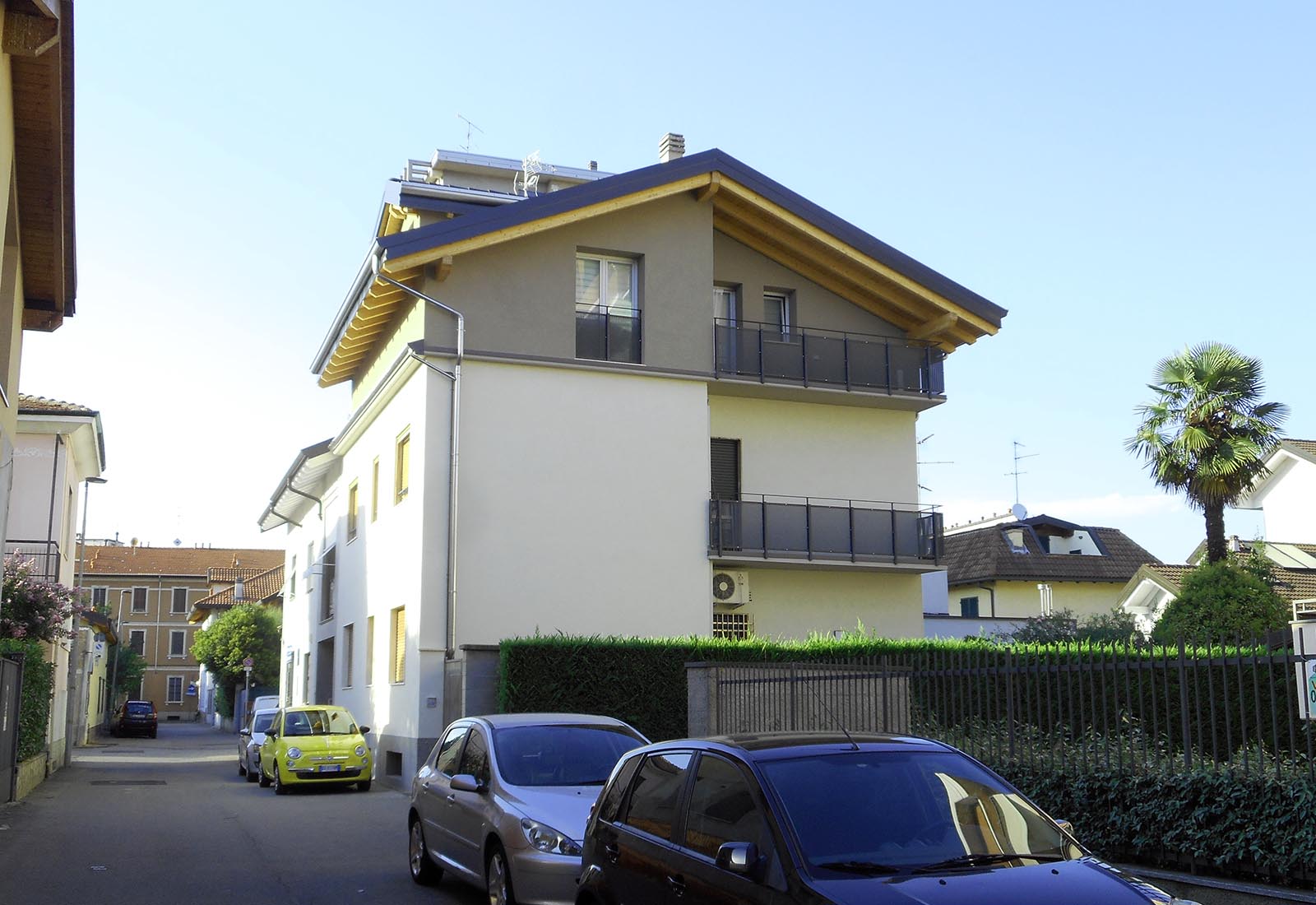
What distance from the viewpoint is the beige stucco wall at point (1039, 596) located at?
44062 millimetres

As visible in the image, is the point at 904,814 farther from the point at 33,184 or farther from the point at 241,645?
the point at 241,645

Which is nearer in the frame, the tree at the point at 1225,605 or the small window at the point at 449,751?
the small window at the point at 449,751

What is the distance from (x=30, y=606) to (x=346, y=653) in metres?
8.02

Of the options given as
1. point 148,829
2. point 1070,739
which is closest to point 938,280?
point 1070,739

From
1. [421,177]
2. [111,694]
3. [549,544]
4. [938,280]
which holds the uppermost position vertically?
[421,177]

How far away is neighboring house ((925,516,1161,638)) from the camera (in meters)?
44.1

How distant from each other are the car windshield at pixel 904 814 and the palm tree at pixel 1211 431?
79.1ft

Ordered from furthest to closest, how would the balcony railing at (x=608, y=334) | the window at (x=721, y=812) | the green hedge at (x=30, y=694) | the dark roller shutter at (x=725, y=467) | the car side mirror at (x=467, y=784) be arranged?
the dark roller shutter at (x=725, y=467), the balcony railing at (x=608, y=334), the green hedge at (x=30, y=694), the car side mirror at (x=467, y=784), the window at (x=721, y=812)

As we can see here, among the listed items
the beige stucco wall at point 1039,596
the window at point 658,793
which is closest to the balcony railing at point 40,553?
the window at point 658,793

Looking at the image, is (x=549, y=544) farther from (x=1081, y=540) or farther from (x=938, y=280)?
(x=1081, y=540)

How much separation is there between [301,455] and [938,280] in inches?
616

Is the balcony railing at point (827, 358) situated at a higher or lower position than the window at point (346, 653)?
higher

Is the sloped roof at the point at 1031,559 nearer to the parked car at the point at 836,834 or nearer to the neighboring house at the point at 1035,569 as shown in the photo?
the neighboring house at the point at 1035,569

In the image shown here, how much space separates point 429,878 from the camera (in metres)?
11.2
